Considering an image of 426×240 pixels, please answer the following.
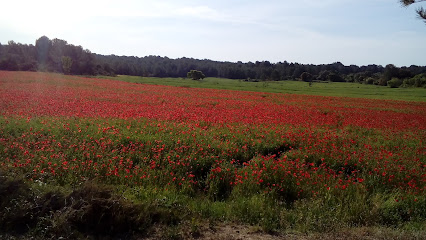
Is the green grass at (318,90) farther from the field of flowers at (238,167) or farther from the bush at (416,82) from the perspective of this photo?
the field of flowers at (238,167)

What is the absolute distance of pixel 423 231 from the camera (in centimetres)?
502

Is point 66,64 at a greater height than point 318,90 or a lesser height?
greater

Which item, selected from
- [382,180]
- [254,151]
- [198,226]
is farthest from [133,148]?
[382,180]

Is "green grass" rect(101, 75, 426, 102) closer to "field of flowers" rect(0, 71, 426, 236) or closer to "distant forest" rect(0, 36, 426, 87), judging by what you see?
"distant forest" rect(0, 36, 426, 87)

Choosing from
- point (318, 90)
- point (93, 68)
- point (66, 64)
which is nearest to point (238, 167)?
point (318, 90)

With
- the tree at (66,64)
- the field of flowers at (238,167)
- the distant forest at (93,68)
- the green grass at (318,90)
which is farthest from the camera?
the tree at (66,64)

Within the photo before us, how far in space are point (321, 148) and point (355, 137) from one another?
3.17 metres

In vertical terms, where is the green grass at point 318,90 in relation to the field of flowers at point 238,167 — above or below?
above

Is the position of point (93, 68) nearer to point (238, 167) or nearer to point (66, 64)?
point (66, 64)

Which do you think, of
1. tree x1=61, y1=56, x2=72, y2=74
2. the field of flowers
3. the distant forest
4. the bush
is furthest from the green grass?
the field of flowers

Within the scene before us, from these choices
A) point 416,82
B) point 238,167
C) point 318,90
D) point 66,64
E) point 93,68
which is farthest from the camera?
point 93,68

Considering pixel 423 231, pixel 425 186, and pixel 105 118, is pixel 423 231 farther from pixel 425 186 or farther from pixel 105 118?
pixel 105 118

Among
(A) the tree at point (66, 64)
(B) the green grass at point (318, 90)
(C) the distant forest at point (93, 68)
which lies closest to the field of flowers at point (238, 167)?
(B) the green grass at point (318, 90)

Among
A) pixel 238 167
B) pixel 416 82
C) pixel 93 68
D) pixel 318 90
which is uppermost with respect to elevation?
pixel 93 68
